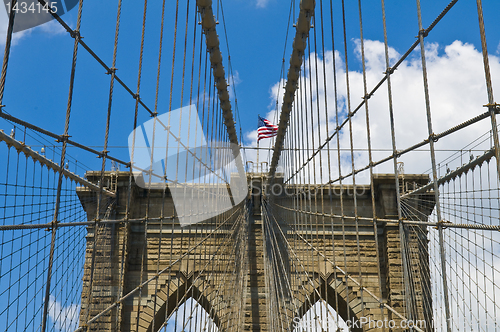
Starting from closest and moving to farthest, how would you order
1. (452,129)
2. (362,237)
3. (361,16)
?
(452,129) < (361,16) < (362,237)

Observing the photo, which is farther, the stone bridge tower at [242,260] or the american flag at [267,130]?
the american flag at [267,130]

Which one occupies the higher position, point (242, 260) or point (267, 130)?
point (267, 130)

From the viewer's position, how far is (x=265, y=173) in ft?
45.0

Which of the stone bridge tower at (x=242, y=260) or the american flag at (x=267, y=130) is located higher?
the american flag at (x=267, y=130)

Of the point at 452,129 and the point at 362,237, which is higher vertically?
the point at 452,129

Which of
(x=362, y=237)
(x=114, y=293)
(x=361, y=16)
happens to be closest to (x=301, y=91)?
(x=361, y=16)

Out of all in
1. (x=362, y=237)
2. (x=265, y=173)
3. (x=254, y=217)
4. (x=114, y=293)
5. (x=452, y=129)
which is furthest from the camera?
(x=265, y=173)

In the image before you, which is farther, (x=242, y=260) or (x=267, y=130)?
(x=267, y=130)

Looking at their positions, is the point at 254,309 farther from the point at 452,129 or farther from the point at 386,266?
the point at 452,129

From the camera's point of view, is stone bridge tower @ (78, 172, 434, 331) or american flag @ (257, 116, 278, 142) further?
american flag @ (257, 116, 278, 142)

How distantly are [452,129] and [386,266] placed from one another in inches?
382

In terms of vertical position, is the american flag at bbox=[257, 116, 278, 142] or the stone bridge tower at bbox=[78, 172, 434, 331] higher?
the american flag at bbox=[257, 116, 278, 142]

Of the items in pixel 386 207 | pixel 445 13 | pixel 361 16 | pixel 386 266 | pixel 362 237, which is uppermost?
pixel 361 16

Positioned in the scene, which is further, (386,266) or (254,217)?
(254,217)
